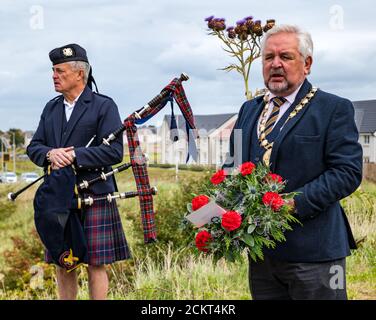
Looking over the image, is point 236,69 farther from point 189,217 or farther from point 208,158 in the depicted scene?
point 189,217

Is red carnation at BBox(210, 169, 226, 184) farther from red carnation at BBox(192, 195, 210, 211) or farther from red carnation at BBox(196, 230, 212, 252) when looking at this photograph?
red carnation at BBox(196, 230, 212, 252)

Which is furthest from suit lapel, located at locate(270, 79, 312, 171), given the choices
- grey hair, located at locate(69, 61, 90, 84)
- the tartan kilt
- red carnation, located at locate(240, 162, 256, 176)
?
grey hair, located at locate(69, 61, 90, 84)

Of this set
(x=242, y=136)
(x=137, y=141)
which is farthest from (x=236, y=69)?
(x=242, y=136)

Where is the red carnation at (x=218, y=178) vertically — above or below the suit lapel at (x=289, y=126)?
below

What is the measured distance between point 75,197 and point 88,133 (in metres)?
0.42

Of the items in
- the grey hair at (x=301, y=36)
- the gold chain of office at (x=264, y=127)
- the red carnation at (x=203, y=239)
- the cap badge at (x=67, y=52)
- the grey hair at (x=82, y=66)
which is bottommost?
the red carnation at (x=203, y=239)

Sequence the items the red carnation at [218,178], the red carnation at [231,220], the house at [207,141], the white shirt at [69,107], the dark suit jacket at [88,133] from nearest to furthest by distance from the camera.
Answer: the red carnation at [231,220] → the red carnation at [218,178] → the dark suit jacket at [88,133] → the white shirt at [69,107] → the house at [207,141]

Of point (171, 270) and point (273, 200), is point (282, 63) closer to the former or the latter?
point (273, 200)

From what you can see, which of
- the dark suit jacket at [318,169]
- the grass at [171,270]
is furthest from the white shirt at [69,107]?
A: the dark suit jacket at [318,169]

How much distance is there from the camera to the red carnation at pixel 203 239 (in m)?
2.62

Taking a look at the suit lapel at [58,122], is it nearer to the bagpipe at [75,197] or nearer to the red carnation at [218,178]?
the bagpipe at [75,197]

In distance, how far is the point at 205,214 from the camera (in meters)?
2.62

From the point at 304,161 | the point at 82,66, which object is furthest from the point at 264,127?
the point at 82,66

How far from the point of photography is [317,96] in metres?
2.75
